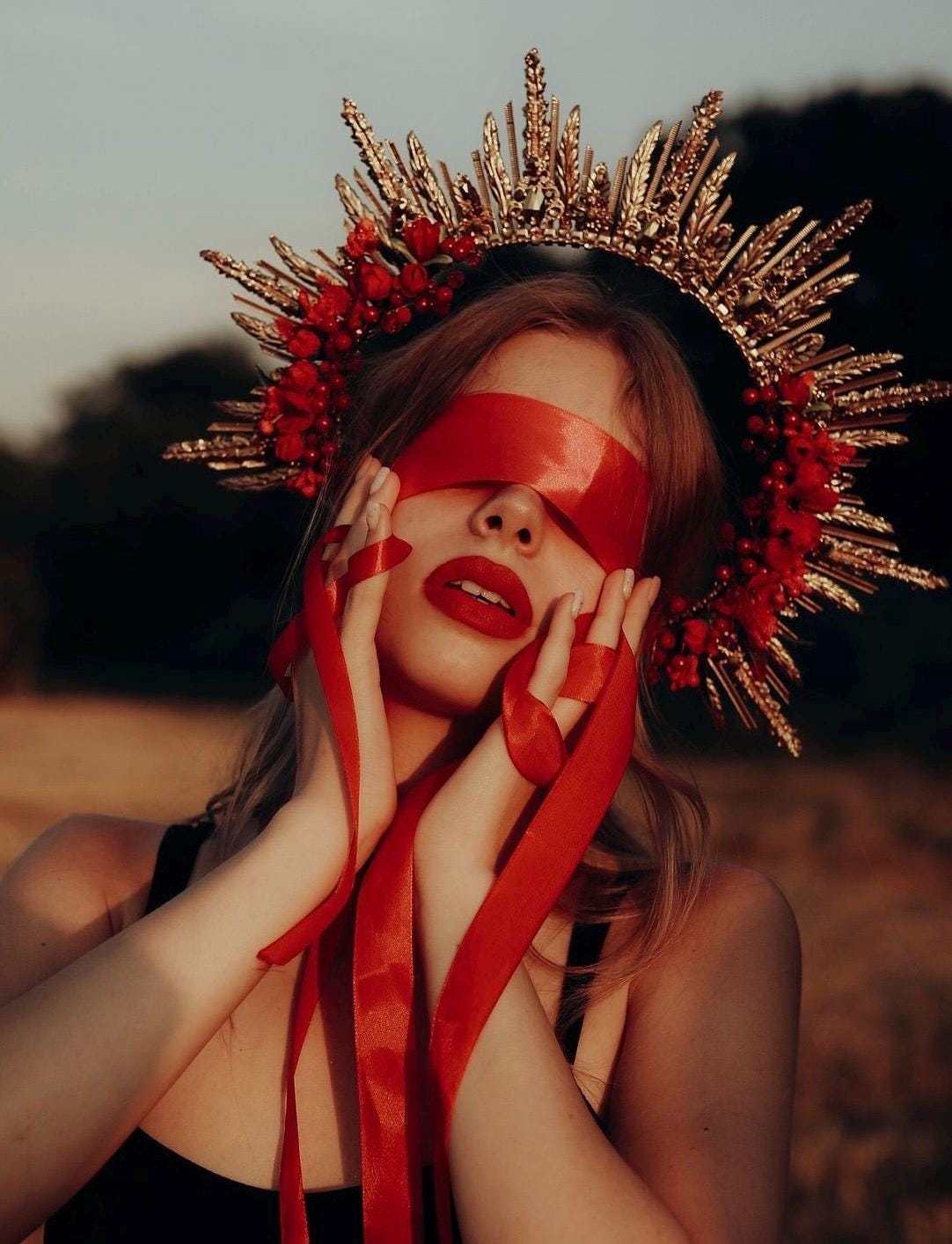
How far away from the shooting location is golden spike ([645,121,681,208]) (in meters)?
3.00

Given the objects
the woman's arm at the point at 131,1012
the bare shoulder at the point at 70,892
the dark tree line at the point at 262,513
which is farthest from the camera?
the dark tree line at the point at 262,513

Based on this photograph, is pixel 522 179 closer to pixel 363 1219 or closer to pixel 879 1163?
pixel 363 1219

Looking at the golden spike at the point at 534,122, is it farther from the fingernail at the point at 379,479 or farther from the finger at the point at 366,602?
the finger at the point at 366,602

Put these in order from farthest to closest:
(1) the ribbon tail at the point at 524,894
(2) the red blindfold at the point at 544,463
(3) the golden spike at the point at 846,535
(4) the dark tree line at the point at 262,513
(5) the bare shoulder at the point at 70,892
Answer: (4) the dark tree line at the point at 262,513
(3) the golden spike at the point at 846,535
(2) the red blindfold at the point at 544,463
(5) the bare shoulder at the point at 70,892
(1) the ribbon tail at the point at 524,894

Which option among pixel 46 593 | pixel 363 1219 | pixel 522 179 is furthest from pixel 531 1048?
pixel 46 593

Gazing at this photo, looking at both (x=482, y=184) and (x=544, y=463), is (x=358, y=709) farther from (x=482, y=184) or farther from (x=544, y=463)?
(x=482, y=184)

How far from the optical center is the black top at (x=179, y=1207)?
2.28m

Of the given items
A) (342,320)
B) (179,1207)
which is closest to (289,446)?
(342,320)

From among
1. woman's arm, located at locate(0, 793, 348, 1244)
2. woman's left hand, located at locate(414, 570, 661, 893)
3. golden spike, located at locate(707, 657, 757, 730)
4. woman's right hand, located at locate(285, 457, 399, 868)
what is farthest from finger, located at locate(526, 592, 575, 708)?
golden spike, located at locate(707, 657, 757, 730)

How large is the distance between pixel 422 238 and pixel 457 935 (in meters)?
1.52

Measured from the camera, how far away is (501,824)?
2414 millimetres

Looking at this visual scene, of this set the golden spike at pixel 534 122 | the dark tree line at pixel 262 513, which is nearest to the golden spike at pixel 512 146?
the golden spike at pixel 534 122

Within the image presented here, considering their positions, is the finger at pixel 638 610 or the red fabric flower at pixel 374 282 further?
the red fabric flower at pixel 374 282

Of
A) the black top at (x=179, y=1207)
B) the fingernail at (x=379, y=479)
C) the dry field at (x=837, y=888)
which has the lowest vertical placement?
the dry field at (x=837, y=888)
